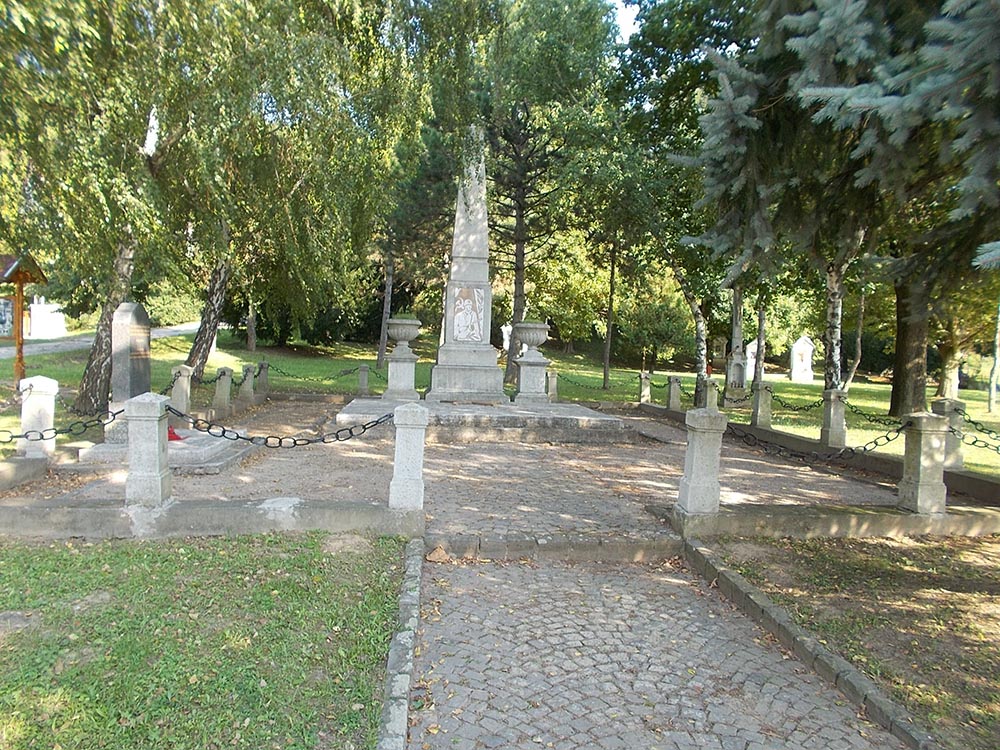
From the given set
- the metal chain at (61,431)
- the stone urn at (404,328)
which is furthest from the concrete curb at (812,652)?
the stone urn at (404,328)

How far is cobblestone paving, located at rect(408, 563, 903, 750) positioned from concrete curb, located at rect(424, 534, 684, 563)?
1.34 ft


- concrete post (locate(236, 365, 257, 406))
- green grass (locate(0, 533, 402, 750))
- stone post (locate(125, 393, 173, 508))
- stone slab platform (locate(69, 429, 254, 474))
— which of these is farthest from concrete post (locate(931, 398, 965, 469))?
concrete post (locate(236, 365, 257, 406))

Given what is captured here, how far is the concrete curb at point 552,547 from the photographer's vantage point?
5809 mm

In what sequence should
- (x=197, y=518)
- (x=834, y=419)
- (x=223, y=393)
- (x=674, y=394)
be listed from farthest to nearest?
(x=674, y=394) < (x=223, y=393) < (x=834, y=419) < (x=197, y=518)

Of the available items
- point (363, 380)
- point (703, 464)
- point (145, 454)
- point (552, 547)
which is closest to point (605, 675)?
point (552, 547)

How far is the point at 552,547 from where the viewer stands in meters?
5.86

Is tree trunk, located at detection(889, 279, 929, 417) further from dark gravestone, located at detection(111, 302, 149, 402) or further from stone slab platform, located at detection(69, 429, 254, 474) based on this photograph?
dark gravestone, located at detection(111, 302, 149, 402)

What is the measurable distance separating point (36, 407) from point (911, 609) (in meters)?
9.39

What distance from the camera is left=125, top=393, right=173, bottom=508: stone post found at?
5684 millimetres

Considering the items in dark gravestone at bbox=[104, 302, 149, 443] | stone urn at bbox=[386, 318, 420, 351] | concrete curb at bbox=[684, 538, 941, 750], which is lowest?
concrete curb at bbox=[684, 538, 941, 750]

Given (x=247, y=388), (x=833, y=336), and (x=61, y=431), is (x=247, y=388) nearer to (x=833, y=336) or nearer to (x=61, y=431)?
(x=61, y=431)

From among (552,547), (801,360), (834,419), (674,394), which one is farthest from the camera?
(801,360)

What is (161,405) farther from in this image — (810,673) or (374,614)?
(810,673)

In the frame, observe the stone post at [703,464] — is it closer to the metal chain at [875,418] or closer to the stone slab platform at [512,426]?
the metal chain at [875,418]
